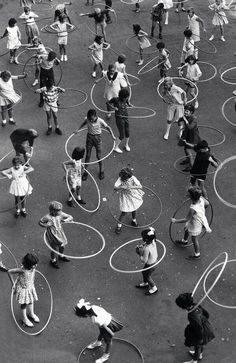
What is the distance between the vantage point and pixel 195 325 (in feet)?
36.0

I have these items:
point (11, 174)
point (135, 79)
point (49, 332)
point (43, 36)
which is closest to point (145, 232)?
point (49, 332)

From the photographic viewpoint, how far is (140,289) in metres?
13.0

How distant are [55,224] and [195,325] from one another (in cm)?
350

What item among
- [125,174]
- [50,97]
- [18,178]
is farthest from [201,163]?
[50,97]

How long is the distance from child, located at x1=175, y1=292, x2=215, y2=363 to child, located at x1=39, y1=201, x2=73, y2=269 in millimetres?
2955

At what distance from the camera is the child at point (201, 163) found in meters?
14.4

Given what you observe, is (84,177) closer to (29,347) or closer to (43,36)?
(29,347)

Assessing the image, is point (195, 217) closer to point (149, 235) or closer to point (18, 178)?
point (149, 235)

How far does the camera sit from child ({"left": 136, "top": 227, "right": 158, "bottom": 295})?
12.0 metres

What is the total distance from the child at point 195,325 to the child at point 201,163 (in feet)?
13.9

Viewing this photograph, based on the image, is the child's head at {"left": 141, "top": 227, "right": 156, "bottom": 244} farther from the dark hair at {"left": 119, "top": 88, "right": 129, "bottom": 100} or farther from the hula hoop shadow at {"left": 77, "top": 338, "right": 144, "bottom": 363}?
the dark hair at {"left": 119, "top": 88, "right": 129, "bottom": 100}

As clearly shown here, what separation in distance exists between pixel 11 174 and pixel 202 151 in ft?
14.4

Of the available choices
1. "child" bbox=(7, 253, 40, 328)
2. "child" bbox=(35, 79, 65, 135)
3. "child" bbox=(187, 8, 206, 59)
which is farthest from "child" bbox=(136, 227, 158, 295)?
"child" bbox=(187, 8, 206, 59)

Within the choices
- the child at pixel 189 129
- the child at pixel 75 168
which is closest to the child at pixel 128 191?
the child at pixel 75 168
